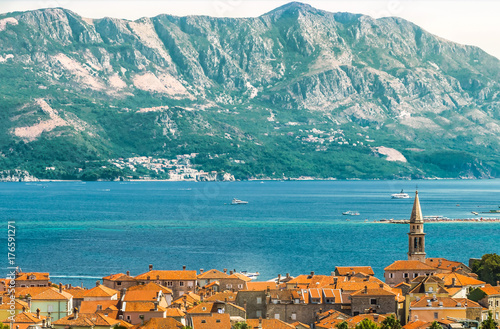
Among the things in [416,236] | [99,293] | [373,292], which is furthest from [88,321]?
[416,236]

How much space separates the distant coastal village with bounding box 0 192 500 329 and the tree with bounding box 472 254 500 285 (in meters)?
9.53

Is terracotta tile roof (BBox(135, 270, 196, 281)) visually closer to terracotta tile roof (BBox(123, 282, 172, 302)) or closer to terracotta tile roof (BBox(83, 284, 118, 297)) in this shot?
terracotta tile roof (BBox(123, 282, 172, 302))

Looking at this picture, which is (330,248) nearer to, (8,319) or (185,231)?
(185,231)

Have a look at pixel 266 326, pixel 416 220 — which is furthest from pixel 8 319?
pixel 416 220

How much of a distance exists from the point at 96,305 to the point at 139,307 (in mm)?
3655

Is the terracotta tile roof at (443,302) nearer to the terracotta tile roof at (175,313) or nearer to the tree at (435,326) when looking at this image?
the tree at (435,326)

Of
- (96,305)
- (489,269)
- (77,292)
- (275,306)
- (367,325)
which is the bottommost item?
(96,305)

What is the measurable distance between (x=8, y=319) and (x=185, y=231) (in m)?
120

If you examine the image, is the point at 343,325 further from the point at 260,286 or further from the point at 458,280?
the point at 458,280

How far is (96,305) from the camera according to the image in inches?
2751

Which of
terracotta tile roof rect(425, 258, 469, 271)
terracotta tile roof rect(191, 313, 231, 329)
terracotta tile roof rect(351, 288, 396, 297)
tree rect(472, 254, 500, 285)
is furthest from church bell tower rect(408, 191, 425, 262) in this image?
terracotta tile roof rect(191, 313, 231, 329)

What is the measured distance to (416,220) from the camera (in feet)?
312

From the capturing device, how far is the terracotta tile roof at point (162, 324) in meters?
61.7

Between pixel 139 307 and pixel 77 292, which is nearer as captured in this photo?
pixel 139 307
